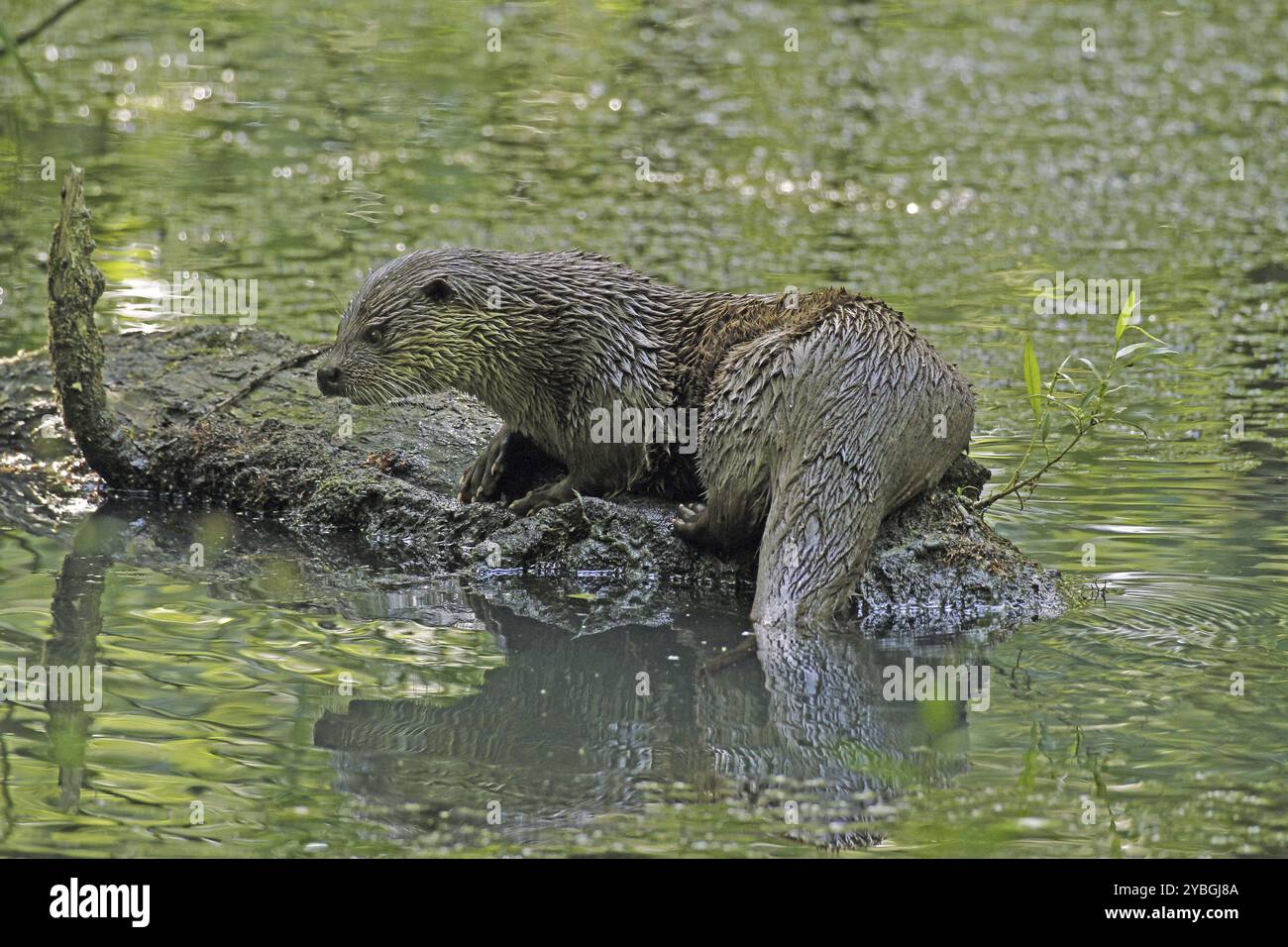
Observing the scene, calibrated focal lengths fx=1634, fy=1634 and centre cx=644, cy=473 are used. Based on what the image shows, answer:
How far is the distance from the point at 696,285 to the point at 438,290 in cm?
346

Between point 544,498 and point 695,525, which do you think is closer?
point 695,525

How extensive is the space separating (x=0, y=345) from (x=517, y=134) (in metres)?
4.32

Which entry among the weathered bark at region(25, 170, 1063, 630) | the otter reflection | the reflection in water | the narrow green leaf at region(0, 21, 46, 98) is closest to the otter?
the weathered bark at region(25, 170, 1063, 630)

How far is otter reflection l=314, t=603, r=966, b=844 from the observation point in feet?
12.2

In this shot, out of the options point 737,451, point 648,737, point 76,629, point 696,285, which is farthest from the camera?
point 696,285

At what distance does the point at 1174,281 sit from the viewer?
29.6 ft

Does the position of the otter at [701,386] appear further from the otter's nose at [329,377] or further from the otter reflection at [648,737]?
the otter reflection at [648,737]

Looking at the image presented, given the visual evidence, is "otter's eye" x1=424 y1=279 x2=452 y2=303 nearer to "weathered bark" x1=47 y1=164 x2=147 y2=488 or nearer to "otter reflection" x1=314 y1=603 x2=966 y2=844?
"otter reflection" x1=314 y1=603 x2=966 y2=844

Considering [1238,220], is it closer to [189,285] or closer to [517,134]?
[517,134]

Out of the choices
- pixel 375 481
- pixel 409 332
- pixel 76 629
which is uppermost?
pixel 409 332

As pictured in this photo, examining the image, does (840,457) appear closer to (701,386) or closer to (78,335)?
(701,386)

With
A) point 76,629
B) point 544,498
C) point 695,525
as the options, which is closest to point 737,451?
point 695,525

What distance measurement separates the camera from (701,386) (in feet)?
17.2

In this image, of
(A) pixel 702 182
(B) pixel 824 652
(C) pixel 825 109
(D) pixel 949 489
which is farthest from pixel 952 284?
(B) pixel 824 652
